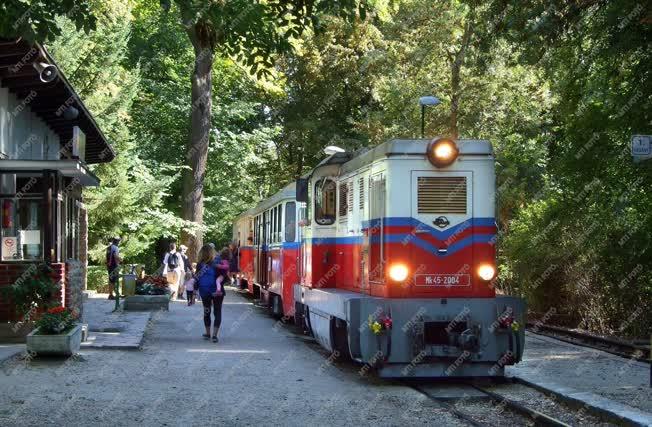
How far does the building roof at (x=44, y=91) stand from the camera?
15.4 m

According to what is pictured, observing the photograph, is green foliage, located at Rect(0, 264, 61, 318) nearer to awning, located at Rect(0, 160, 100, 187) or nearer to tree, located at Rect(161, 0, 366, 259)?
awning, located at Rect(0, 160, 100, 187)

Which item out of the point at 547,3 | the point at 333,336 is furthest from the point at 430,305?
the point at 547,3

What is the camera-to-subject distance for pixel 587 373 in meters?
12.7

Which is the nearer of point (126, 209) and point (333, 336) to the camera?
point (333, 336)

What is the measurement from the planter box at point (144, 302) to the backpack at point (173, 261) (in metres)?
3.50

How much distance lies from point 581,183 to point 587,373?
5.98 meters

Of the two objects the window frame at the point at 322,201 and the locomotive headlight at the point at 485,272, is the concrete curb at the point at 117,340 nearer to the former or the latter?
the window frame at the point at 322,201

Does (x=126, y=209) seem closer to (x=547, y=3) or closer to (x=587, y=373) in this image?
(x=547, y=3)

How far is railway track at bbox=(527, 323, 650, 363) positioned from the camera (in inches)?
587

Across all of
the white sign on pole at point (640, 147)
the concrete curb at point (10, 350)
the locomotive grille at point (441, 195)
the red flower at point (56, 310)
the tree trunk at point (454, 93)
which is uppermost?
the tree trunk at point (454, 93)

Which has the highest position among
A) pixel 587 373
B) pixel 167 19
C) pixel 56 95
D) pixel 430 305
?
pixel 167 19

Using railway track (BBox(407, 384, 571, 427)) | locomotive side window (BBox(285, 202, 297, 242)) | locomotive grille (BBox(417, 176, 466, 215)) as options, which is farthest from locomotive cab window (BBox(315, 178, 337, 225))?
railway track (BBox(407, 384, 571, 427))

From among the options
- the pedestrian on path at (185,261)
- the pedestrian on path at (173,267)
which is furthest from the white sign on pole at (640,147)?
the pedestrian on path at (185,261)

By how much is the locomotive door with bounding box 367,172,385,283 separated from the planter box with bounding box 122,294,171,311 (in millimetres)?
11773
